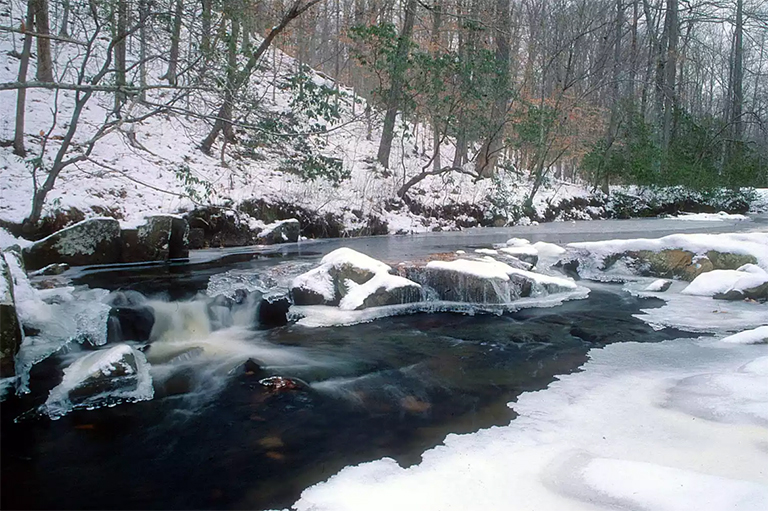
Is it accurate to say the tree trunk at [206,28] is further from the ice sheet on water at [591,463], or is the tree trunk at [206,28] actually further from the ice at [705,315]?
the ice at [705,315]

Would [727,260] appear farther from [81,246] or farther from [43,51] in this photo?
[43,51]

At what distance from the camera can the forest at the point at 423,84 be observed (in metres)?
8.20

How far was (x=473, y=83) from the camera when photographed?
595 inches

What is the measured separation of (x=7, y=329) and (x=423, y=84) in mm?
12184

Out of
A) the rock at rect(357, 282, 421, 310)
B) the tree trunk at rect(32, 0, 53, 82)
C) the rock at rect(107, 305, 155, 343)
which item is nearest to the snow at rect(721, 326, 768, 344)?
the rock at rect(357, 282, 421, 310)

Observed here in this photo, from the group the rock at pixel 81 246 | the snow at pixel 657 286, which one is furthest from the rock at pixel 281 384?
the snow at pixel 657 286

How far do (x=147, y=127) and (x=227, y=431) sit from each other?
13182 millimetres

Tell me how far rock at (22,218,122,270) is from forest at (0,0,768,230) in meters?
0.80

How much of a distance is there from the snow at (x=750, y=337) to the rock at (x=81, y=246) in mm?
8705

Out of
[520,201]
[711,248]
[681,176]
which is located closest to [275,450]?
[711,248]

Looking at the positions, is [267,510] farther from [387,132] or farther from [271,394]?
[387,132]

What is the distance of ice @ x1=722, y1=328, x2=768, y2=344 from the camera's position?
500cm

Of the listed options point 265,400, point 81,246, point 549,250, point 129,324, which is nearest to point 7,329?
point 129,324

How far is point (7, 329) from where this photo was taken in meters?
4.38
